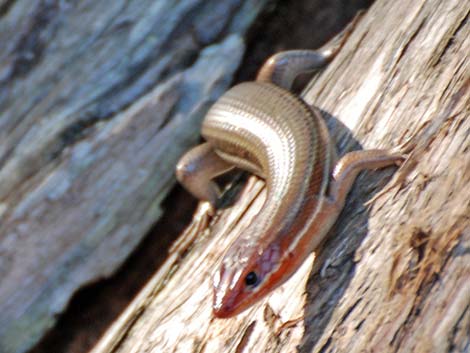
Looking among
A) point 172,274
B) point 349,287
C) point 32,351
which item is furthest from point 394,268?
point 32,351

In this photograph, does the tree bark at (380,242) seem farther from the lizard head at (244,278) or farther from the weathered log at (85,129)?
the weathered log at (85,129)

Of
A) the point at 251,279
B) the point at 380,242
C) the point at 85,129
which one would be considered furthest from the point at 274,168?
the point at 85,129

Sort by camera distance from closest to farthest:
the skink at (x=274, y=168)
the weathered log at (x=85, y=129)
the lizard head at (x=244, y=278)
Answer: the lizard head at (x=244, y=278) → the skink at (x=274, y=168) → the weathered log at (x=85, y=129)

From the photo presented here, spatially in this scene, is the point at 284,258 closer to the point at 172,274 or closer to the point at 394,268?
the point at 394,268

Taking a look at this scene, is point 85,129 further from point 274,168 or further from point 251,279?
point 251,279

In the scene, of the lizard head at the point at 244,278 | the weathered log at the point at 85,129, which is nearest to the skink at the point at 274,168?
the lizard head at the point at 244,278
